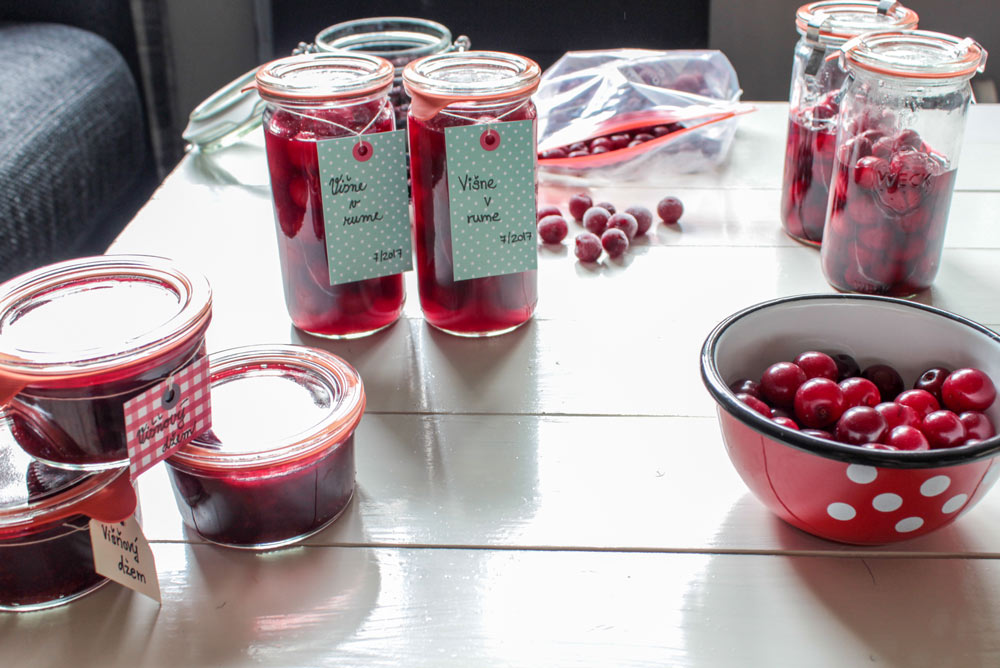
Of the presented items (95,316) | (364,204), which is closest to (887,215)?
(364,204)

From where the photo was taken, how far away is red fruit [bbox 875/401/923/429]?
0.63 meters

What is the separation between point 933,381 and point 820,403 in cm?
10

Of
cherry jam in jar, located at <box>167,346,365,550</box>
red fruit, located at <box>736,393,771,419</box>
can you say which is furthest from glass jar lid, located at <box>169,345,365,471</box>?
red fruit, located at <box>736,393,771,419</box>

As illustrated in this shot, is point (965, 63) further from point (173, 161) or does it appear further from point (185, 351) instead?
point (173, 161)

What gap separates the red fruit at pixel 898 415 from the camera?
2.06 ft

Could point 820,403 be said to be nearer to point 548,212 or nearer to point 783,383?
point 783,383

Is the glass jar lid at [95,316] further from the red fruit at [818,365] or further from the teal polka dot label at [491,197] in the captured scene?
the red fruit at [818,365]

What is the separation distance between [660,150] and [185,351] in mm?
822

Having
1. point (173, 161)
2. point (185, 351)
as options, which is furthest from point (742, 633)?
point (173, 161)

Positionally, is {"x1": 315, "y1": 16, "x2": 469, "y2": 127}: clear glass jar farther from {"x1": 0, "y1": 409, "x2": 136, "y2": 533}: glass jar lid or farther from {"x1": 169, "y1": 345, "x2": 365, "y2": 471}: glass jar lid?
{"x1": 0, "y1": 409, "x2": 136, "y2": 533}: glass jar lid

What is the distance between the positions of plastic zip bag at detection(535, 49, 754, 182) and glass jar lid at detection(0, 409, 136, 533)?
80 centimetres

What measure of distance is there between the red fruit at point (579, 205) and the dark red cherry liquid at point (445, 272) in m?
0.24

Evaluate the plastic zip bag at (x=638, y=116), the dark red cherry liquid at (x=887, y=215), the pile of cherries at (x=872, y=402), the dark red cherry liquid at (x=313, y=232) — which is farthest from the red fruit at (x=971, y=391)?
the plastic zip bag at (x=638, y=116)

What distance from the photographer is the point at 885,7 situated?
1.04m
